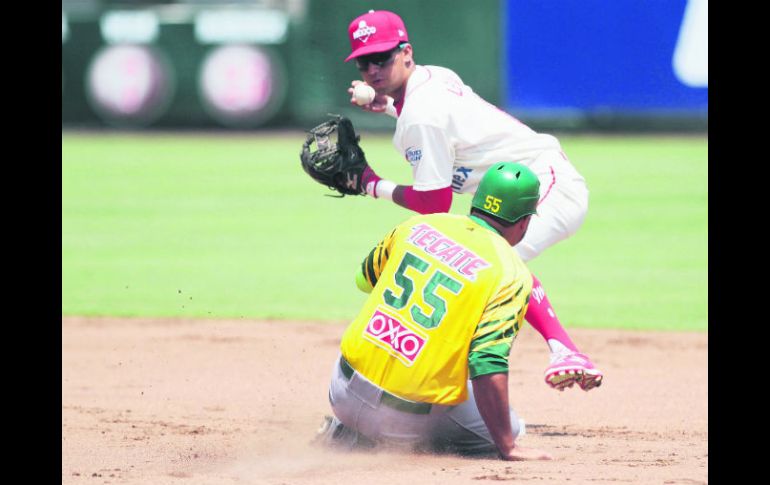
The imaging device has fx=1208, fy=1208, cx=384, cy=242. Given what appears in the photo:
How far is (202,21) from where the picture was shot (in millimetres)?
19484

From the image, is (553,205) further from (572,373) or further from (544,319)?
(572,373)

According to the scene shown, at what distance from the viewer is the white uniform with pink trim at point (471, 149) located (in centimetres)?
588

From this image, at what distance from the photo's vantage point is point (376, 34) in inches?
233

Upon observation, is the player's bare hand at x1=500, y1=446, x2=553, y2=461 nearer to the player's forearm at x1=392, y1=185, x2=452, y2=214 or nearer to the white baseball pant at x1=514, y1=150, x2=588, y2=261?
the white baseball pant at x1=514, y1=150, x2=588, y2=261

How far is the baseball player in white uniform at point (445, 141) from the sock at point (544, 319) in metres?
0.60

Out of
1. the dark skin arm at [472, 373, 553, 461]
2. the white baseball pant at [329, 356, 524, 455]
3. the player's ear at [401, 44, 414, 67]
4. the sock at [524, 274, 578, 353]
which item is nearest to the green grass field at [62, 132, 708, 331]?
the player's ear at [401, 44, 414, 67]

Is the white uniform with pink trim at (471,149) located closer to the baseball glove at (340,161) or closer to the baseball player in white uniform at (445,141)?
the baseball player in white uniform at (445,141)

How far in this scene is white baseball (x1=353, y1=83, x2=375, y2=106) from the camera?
6.34 m

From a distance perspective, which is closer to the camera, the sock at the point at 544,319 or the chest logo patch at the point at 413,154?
the sock at the point at 544,319

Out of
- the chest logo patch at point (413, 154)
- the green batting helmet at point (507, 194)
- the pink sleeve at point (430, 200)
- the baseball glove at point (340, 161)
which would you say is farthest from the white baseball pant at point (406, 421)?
the baseball glove at point (340, 161)

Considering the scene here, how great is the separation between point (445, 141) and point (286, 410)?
1.64 meters

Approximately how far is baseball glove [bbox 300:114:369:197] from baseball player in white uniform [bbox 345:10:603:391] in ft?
0.30
